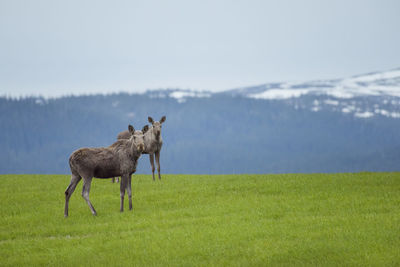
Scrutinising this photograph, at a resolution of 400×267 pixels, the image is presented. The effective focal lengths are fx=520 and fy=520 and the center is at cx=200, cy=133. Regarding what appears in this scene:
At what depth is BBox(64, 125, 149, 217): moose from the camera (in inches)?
780

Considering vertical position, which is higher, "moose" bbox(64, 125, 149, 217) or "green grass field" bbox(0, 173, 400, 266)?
"moose" bbox(64, 125, 149, 217)

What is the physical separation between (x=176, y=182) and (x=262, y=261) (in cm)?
1562

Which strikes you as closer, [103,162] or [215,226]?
[215,226]

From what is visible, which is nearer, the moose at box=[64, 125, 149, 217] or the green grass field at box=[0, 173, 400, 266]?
the green grass field at box=[0, 173, 400, 266]

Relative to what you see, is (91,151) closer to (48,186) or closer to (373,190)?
(48,186)

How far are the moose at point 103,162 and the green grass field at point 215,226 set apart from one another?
1.27 metres

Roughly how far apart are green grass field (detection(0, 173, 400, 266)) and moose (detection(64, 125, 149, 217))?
127cm

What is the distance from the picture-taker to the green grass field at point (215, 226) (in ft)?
47.3

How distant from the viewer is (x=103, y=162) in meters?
20.2

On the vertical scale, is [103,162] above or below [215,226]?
above

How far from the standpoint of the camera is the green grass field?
14.4 m

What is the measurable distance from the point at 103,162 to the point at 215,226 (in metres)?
5.38

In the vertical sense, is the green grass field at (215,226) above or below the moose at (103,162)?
below

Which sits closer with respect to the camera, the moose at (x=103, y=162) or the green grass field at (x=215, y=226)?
the green grass field at (x=215, y=226)
